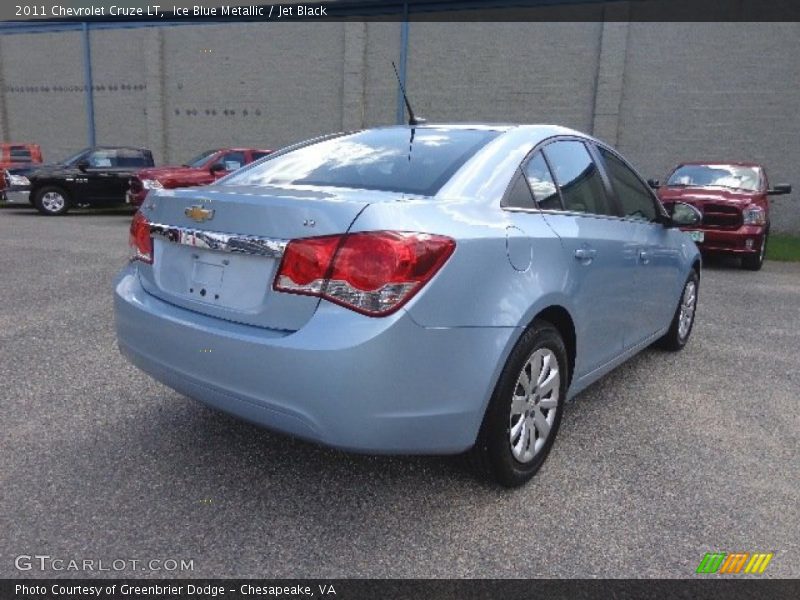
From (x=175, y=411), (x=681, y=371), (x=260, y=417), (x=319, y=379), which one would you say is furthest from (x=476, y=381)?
(x=681, y=371)

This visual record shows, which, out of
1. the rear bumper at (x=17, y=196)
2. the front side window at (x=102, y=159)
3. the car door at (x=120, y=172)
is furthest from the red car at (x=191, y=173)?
the rear bumper at (x=17, y=196)

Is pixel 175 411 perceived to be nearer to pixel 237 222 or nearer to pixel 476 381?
pixel 237 222

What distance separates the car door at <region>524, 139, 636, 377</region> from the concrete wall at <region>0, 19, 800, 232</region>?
14.8m

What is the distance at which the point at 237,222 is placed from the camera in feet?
7.72

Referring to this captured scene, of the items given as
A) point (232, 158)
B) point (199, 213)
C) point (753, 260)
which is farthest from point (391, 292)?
point (232, 158)

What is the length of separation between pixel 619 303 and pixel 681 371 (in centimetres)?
145

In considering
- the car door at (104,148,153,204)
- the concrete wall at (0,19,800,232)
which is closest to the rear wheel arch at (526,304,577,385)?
the car door at (104,148,153,204)

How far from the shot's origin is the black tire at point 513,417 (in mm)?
2490

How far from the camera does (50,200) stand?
1505 centimetres

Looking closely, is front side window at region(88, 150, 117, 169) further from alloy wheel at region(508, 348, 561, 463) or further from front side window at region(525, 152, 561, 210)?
alloy wheel at region(508, 348, 561, 463)

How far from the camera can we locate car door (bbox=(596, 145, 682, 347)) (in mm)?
3680

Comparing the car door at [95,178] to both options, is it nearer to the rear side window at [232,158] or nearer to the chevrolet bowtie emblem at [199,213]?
the rear side window at [232,158]

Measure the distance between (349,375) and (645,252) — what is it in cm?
243

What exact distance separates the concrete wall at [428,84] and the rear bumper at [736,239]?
26.8 ft
